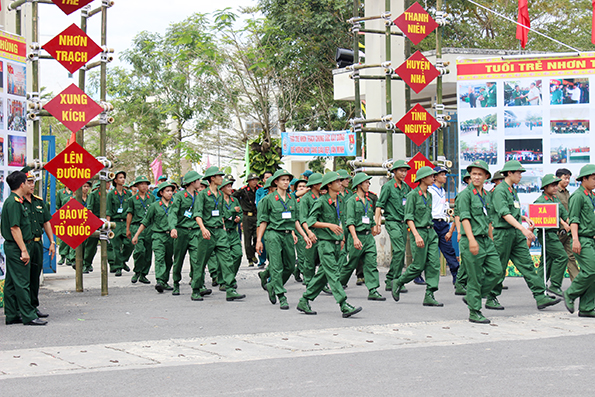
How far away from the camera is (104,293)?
476 inches

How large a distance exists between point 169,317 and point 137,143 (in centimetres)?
3130

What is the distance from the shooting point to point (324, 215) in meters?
9.73

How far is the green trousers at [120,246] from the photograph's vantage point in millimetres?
15230

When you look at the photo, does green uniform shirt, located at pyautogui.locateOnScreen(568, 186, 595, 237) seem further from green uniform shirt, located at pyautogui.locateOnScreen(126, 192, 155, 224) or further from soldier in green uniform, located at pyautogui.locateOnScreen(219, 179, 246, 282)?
green uniform shirt, located at pyautogui.locateOnScreen(126, 192, 155, 224)

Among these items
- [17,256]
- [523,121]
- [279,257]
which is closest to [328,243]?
[279,257]

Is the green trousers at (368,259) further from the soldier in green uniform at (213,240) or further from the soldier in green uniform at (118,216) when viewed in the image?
the soldier in green uniform at (118,216)

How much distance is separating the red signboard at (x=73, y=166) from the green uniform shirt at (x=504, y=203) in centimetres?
607

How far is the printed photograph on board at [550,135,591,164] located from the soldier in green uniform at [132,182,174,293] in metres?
7.02

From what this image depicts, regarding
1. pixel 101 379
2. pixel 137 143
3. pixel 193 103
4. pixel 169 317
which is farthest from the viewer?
pixel 137 143

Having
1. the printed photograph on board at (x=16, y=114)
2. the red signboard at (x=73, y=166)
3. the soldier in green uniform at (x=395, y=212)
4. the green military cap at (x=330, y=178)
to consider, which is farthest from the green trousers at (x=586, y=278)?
the printed photograph on board at (x=16, y=114)

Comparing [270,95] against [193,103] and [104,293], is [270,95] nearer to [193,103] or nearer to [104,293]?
[193,103]

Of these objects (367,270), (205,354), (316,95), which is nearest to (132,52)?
(316,95)

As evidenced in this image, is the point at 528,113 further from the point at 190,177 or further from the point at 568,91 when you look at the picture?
the point at 190,177

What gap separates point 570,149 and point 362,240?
16.7 feet
